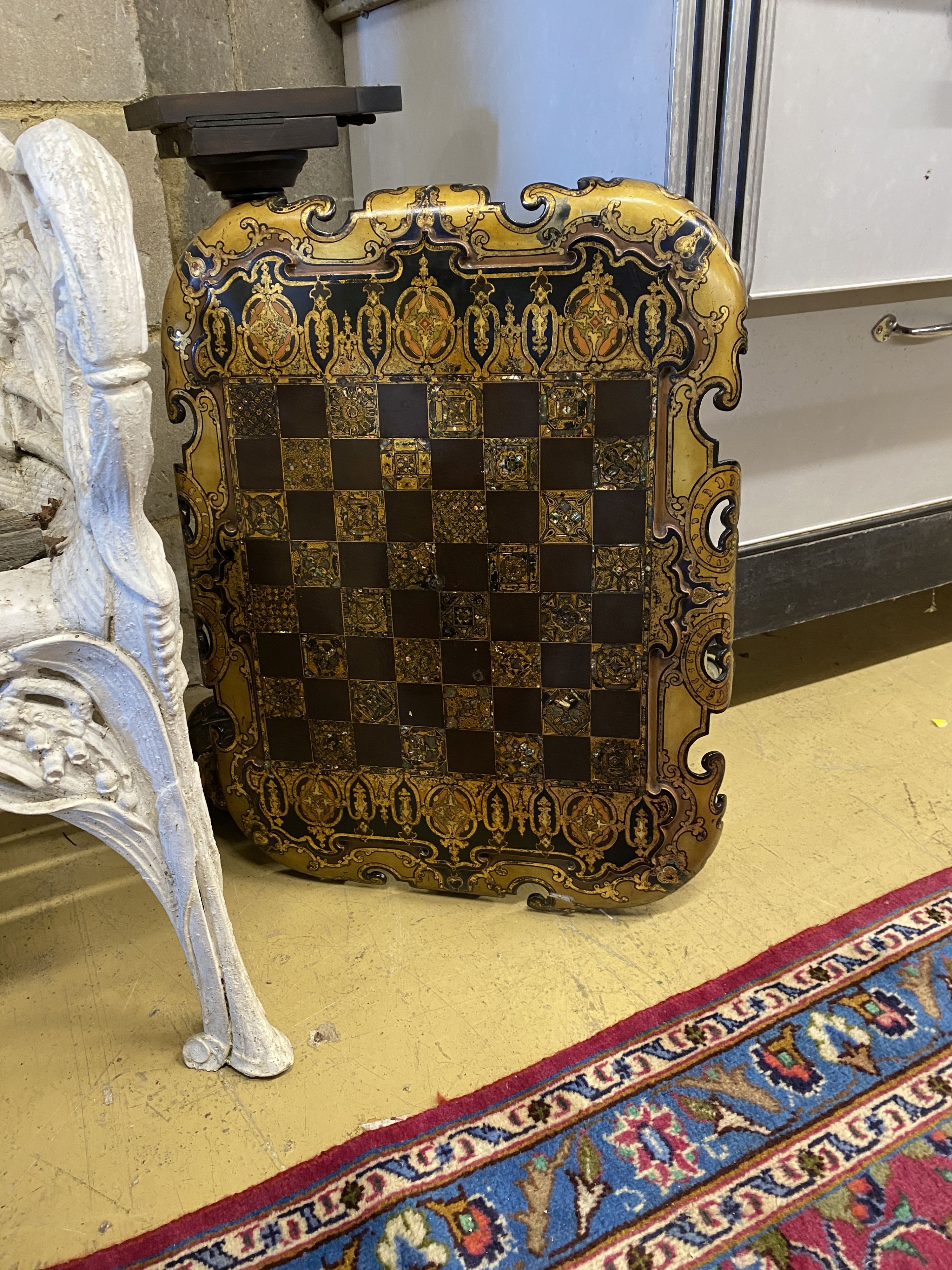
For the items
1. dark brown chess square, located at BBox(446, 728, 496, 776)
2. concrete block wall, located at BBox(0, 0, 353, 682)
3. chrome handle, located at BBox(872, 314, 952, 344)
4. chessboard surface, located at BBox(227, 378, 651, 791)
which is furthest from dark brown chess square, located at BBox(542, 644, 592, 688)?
chrome handle, located at BBox(872, 314, 952, 344)

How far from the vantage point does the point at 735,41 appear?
3.87ft

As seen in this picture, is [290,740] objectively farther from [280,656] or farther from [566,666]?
[566,666]

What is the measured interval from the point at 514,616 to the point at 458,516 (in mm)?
145

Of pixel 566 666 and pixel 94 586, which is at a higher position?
pixel 94 586

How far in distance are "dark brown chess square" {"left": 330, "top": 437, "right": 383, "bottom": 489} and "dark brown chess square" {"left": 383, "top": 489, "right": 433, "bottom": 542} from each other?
0.03 metres

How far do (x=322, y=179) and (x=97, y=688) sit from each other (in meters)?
1.35

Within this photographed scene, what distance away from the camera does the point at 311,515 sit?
1.20m

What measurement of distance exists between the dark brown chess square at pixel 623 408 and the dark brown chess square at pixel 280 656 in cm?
48

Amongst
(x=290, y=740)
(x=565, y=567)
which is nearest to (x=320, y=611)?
(x=290, y=740)

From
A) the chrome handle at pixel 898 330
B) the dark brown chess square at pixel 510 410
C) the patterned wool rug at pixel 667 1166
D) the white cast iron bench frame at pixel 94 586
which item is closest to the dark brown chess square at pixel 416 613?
the dark brown chess square at pixel 510 410

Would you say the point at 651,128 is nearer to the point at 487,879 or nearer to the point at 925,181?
the point at 925,181

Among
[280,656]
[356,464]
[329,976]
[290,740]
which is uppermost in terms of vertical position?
[356,464]

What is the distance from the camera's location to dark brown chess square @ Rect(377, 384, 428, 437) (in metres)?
1.13

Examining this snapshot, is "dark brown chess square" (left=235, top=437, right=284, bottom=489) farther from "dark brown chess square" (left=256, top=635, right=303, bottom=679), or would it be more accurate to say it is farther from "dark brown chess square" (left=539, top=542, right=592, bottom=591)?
"dark brown chess square" (left=539, top=542, right=592, bottom=591)
